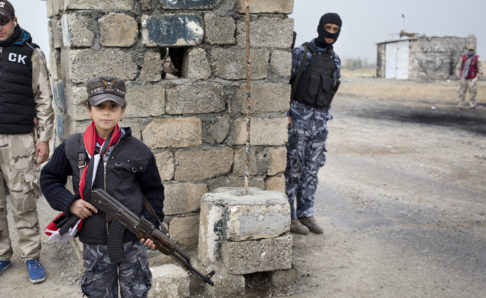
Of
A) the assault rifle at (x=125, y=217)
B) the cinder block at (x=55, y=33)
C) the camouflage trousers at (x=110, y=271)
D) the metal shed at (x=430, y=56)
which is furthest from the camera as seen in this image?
the metal shed at (x=430, y=56)

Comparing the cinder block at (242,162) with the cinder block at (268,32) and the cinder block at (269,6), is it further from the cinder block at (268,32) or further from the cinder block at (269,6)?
the cinder block at (269,6)

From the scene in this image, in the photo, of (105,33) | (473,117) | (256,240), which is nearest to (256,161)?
(256,240)

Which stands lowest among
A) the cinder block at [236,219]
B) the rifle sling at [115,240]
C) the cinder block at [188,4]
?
the cinder block at [236,219]

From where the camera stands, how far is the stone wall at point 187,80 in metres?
3.57

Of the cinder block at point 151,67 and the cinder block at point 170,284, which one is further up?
the cinder block at point 151,67

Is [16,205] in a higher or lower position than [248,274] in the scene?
higher

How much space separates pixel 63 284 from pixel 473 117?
38.6 feet

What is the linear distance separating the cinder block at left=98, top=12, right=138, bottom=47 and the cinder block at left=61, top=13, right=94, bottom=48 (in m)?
0.09

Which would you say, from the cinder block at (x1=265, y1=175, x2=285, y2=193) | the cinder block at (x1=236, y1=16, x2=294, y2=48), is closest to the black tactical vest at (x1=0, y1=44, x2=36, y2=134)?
the cinder block at (x1=236, y1=16, x2=294, y2=48)

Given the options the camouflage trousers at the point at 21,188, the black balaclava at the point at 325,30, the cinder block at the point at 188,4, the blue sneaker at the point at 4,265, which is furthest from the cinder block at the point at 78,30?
the black balaclava at the point at 325,30

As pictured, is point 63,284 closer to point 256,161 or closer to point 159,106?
point 159,106

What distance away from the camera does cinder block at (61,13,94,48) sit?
3.46 m

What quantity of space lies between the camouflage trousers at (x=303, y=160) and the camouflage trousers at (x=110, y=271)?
8.19 feet

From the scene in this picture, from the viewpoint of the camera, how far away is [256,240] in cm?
357
